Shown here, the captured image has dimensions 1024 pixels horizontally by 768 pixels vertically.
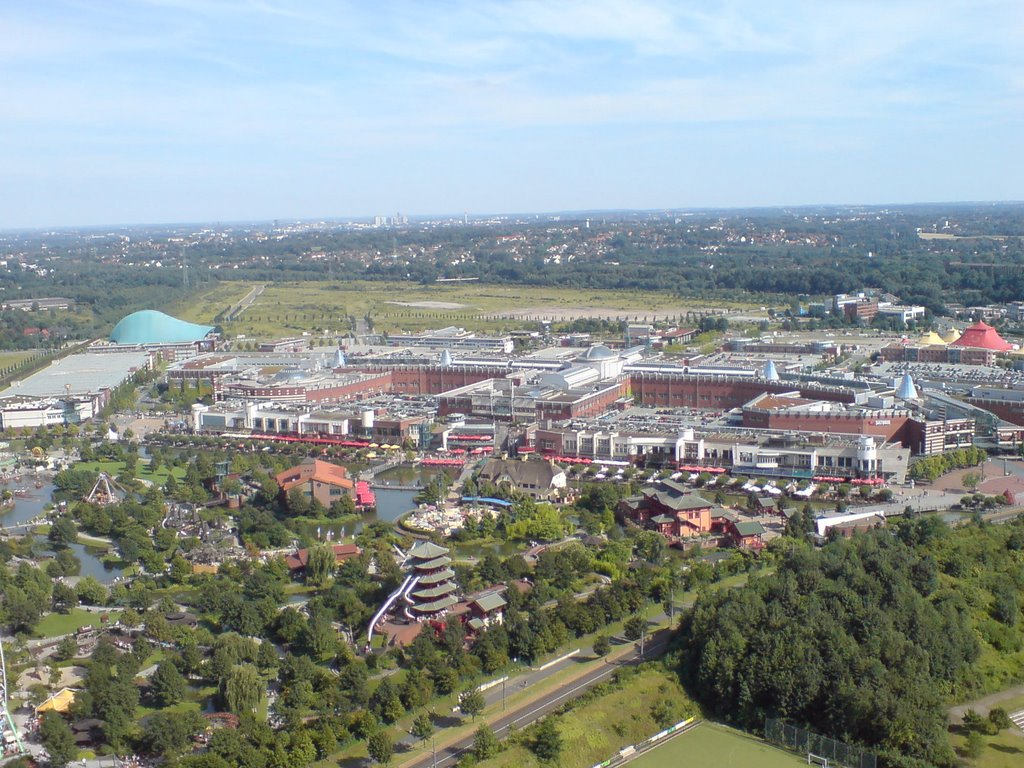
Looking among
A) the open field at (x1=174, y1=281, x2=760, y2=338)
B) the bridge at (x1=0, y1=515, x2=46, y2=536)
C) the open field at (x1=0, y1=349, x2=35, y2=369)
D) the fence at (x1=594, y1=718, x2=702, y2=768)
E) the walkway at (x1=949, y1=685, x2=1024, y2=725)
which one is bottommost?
the walkway at (x1=949, y1=685, x2=1024, y2=725)

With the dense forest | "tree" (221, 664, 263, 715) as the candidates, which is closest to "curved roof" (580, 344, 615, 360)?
the dense forest

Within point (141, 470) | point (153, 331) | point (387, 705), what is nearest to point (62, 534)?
point (141, 470)

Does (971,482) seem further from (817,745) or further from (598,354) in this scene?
(598,354)

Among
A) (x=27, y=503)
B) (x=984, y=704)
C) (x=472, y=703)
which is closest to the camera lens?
(x=472, y=703)

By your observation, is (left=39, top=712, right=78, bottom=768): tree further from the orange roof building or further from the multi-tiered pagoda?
the orange roof building

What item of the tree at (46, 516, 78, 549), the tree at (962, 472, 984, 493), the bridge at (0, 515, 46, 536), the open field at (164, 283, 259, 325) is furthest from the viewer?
the open field at (164, 283, 259, 325)
